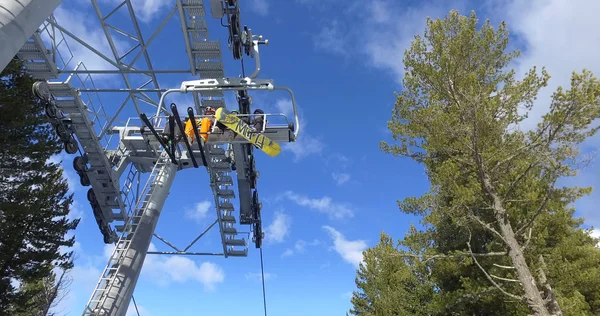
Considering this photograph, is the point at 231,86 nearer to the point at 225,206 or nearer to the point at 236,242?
the point at 225,206

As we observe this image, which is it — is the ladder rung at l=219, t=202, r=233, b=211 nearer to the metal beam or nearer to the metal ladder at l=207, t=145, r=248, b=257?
the metal ladder at l=207, t=145, r=248, b=257

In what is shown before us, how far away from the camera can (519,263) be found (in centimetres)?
862

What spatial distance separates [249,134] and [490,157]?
6407 mm

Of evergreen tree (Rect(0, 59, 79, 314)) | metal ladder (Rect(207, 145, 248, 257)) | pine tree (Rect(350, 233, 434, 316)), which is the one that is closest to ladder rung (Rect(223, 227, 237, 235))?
metal ladder (Rect(207, 145, 248, 257))

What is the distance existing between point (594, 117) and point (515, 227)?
506 centimetres

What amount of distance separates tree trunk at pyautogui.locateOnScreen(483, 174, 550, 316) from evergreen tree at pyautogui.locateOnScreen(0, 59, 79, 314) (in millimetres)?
17664

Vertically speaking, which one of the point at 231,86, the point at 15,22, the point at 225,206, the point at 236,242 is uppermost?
the point at 225,206

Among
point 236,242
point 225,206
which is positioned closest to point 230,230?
point 236,242

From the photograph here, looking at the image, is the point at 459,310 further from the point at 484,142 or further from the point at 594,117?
the point at 594,117

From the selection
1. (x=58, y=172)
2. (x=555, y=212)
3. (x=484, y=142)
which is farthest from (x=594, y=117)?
(x=58, y=172)

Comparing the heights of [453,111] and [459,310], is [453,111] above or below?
above

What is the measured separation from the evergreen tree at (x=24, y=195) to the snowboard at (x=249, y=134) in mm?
11471

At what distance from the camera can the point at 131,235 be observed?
415 inches

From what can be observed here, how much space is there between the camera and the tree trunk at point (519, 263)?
8062 millimetres
